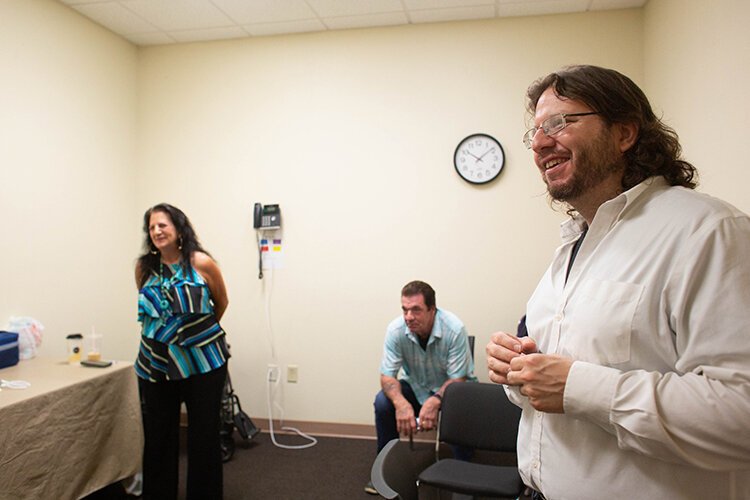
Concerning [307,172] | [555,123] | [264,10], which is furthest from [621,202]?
[264,10]

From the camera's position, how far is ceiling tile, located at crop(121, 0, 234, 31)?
341 cm

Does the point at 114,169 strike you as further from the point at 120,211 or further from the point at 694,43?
the point at 694,43

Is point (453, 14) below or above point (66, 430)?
above

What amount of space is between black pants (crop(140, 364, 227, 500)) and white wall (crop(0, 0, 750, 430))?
1.29 meters

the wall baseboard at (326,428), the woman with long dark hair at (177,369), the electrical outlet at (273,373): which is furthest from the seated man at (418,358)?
the electrical outlet at (273,373)

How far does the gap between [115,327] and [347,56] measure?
2681 millimetres

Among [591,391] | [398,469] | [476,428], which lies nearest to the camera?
[591,391]

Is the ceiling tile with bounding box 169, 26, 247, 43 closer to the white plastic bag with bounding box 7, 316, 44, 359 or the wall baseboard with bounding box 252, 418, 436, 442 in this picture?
the white plastic bag with bounding box 7, 316, 44, 359

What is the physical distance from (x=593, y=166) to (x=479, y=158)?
259 cm

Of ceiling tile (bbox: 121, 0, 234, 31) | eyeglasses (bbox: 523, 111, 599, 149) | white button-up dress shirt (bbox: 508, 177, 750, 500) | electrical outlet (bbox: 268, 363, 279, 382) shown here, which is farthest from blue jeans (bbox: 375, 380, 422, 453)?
ceiling tile (bbox: 121, 0, 234, 31)

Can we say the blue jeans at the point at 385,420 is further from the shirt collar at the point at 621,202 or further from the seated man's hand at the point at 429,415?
the shirt collar at the point at 621,202

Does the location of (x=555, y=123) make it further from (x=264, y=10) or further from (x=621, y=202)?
(x=264, y=10)

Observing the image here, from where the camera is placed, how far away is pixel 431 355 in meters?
2.98

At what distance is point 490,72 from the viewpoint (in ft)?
11.8
